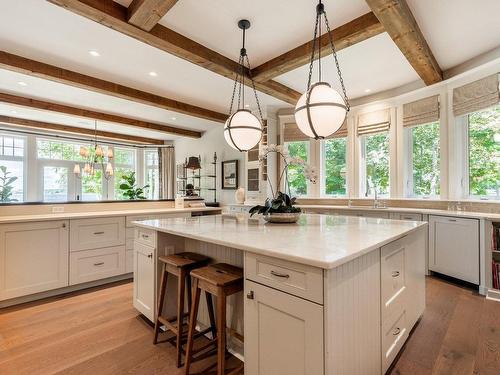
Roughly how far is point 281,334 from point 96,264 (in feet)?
9.19

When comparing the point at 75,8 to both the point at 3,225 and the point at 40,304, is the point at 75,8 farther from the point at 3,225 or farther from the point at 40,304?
the point at 40,304

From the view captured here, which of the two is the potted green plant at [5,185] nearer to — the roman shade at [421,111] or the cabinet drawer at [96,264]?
the cabinet drawer at [96,264]

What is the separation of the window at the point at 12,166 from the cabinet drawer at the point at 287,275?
22.3ft

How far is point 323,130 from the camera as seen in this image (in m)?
1.85

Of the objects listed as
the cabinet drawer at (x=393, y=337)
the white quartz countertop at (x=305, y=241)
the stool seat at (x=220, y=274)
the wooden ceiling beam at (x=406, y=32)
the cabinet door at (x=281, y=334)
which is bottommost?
the cabinet drawer at (x=393, y=337)

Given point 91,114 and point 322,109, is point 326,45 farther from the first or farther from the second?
point 91,114

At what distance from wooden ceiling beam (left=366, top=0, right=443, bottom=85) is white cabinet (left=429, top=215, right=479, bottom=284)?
1.86 m

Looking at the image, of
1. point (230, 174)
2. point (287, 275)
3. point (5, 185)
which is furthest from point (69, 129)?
point (287, 275)

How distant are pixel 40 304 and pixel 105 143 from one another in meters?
5.46

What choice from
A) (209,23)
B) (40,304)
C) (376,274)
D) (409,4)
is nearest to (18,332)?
(40,304)

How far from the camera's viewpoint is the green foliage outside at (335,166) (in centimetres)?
484

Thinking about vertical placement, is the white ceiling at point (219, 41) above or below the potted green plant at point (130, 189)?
above

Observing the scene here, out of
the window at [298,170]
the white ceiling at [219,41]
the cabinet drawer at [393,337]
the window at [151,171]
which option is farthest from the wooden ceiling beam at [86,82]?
the cabinet drawer at [393,337]

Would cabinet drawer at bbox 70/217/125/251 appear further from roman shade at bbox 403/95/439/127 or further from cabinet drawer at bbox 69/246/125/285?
roman shade at bbox 403/95/439/127
